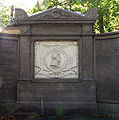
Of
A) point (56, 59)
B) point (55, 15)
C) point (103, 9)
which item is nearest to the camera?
point (55, 15)

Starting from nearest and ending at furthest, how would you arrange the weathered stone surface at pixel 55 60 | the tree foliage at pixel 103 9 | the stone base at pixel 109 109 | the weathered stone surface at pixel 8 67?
the stone base at pixel 109 109, the weathered stone surface at pixel 55 60, the weathered stone surface at pixel 8 67, the tree foliage at pixel 103 9

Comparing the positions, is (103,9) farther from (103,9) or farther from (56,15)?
(56,15)

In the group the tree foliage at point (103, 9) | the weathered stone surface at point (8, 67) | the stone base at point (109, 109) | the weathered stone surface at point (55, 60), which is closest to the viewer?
the stone base at point (109, 109)

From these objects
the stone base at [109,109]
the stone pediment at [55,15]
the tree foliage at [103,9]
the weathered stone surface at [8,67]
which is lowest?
the stone base at [109,109]

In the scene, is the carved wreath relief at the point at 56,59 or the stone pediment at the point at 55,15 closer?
the stone pediment at the point at 55,15

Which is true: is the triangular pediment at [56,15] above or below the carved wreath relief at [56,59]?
above

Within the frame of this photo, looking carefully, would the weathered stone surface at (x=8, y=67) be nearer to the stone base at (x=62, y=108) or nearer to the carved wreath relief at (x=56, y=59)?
the stone base at (x=62, y=108)

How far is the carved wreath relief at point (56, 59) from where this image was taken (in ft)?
25.7

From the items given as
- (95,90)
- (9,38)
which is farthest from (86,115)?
(9,38)

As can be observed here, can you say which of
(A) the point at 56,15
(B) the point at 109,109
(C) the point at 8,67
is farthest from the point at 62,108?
(A) the point at 56,15

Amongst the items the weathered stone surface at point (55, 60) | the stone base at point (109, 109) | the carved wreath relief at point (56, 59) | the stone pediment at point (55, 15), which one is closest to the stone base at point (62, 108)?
the weathered stone surface at point (55, 60)

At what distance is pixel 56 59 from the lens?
786cm

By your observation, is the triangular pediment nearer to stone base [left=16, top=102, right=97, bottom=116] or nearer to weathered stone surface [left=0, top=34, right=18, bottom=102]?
weathered stone surface [left=0, top=34, right=18, bottom=102]

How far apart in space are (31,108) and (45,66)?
75.6 inches
